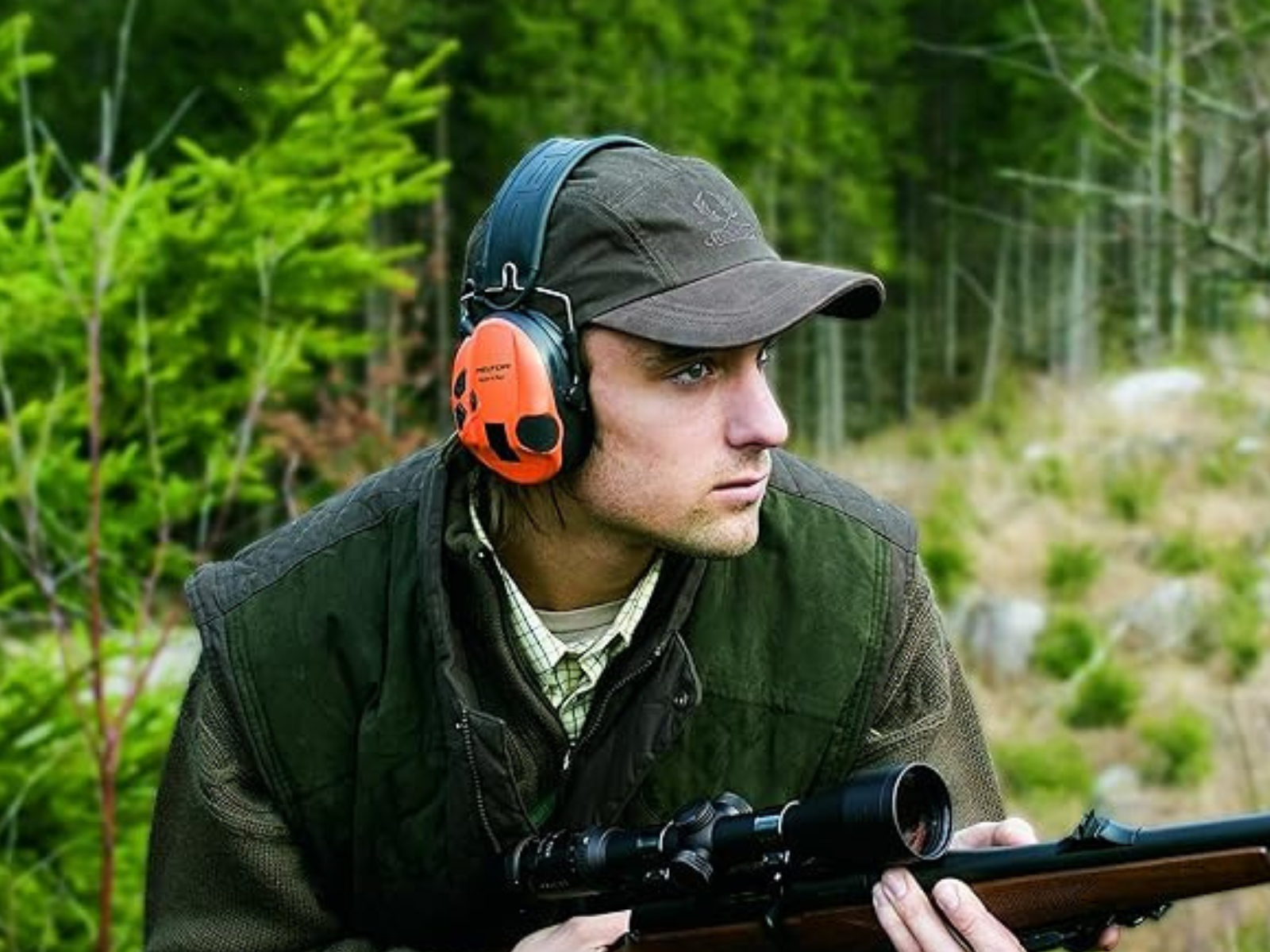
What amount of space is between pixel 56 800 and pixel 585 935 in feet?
10.7

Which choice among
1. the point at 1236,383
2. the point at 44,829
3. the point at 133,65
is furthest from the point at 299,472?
the point at 44,829

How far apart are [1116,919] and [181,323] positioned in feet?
15.0

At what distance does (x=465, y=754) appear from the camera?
321 centimetres

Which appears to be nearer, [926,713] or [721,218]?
[721,218]

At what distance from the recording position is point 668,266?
3.03m

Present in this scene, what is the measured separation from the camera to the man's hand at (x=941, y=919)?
269 centimetres

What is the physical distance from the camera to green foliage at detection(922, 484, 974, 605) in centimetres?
1869

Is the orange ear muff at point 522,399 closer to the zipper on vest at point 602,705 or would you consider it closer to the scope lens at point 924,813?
the zipper on vest at point 602,705

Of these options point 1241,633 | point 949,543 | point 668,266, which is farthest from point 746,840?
point 949,543

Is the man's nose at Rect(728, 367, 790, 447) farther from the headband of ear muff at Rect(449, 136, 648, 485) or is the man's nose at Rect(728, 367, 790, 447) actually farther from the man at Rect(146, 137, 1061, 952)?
the headband of ear muff at Rect(449, 136, 648, 485)

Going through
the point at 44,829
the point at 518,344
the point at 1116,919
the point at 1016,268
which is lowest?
the point at 1016,268

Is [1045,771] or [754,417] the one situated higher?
[754,417]

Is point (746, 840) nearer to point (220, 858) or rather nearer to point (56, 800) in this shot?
point (220, 858)

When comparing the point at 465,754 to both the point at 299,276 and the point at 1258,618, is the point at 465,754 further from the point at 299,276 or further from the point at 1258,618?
the point at 1258,618
